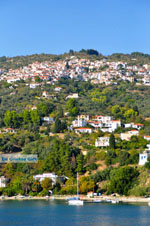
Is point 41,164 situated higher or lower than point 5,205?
higher

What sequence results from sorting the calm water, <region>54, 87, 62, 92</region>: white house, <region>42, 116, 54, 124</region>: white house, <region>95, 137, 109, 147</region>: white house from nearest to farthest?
1. the calm water
2. <region>95, 137, 109, 147</region>: white house
3. <region>42, 116, 54, 124</region>: white house
4. <region>54, 87, 62, 92</region>: white house

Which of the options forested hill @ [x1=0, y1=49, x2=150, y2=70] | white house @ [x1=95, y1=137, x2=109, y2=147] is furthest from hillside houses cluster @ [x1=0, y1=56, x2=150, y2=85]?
white house @ [x1=95, y1=137, x2=109, y2=147]

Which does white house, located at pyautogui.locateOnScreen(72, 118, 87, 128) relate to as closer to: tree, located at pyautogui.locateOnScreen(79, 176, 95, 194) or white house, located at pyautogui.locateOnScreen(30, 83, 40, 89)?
tree, located at pyautogui.locateOnScreen(79, 176, 95, 194)

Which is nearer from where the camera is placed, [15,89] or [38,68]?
[15,89]

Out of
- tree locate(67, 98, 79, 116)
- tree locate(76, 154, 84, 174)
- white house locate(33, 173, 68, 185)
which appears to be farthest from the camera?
tree locate(67, 98, 79, 116)

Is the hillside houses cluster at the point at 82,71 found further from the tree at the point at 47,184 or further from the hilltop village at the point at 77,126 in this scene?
the tree at the point at 47,184

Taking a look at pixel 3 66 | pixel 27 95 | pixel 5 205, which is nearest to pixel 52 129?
pixel 27 95

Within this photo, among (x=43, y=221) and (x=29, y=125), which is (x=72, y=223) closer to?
(x=43, y=221)

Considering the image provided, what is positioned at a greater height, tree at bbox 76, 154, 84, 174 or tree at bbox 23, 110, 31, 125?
tree at bbox 23, 110, 31, 125
